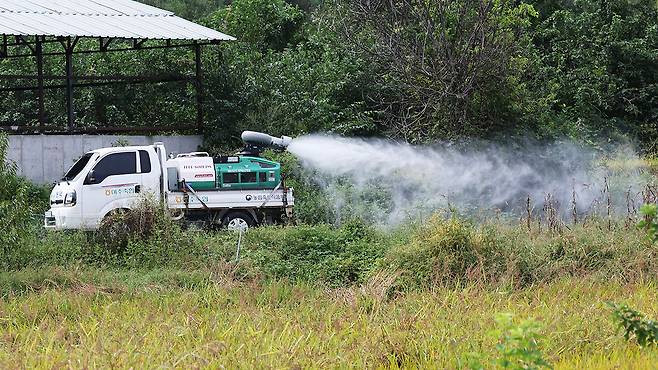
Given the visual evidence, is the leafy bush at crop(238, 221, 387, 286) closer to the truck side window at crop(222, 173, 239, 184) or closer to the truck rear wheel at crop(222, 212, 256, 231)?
the truck rear wheel at crop(222, 212, 256, 231)

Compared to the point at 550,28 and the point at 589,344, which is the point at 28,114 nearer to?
the point at 550,28

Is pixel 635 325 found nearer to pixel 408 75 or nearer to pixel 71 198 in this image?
pixel 71 198

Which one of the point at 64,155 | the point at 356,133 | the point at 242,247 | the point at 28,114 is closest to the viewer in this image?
the point at 242,247

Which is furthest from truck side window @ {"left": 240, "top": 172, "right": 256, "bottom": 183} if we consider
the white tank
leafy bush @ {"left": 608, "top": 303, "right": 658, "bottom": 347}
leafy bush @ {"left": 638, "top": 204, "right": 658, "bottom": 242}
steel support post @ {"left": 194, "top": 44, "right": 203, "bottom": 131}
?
leafy bush @ {"left": 638, "top": 204, "right": 658, "bottom": 242}

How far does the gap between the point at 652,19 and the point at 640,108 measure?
8.61 ft

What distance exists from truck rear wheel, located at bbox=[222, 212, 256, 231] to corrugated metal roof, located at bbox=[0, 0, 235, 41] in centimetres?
592

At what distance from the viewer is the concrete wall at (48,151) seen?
22766 millimetres

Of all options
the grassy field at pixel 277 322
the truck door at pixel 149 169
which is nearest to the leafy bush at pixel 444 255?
the grassy field at pixel 277 322

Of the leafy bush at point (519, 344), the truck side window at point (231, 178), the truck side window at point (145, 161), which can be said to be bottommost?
the leafy bush at point (519, 344)

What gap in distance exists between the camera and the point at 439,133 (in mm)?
24219

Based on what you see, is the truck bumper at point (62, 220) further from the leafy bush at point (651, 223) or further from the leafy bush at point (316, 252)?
the leafy bush at point (651, 223)

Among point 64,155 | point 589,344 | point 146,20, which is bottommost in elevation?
point 589,344

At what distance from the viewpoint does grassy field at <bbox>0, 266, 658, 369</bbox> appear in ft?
30.1

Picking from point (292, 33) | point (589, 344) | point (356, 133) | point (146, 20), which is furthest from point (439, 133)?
point (589, 344)
